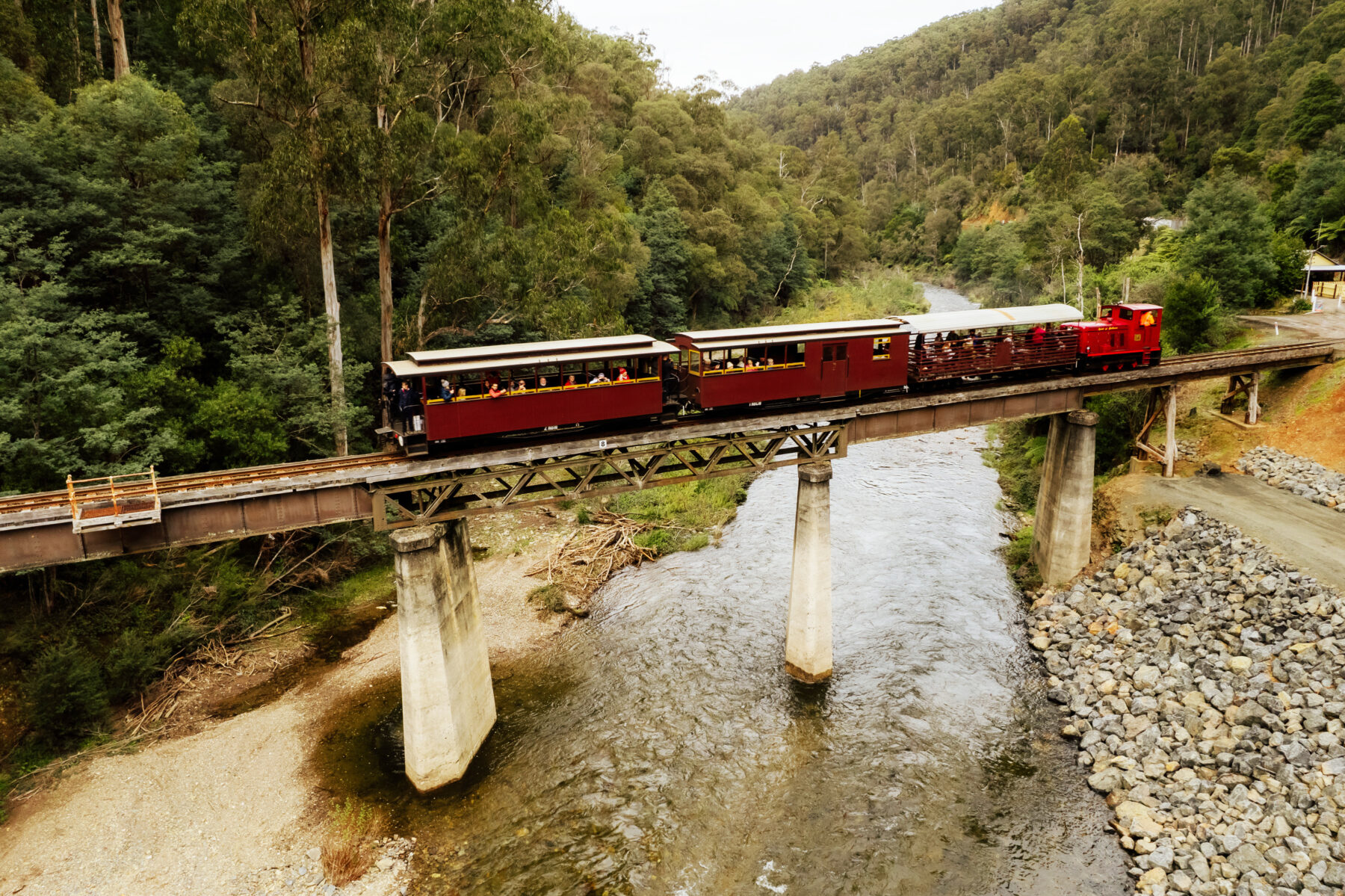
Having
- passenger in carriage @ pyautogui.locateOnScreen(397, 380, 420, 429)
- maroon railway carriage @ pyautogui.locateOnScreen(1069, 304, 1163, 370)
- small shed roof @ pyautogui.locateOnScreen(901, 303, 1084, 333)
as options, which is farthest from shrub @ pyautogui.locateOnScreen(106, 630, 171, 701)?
maroon railway carriage @ pyautogui.locateOnScreen(1069, 304, 1163, 370)

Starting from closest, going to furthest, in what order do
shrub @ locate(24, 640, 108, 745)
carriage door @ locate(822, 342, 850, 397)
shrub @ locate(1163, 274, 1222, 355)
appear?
1. shrub @ locate(24, 640, 108, 745)
2. carriage door @ locate(822, 342, 850, 397)
3. shrub @ locate(1163, 274, 1222, 355)

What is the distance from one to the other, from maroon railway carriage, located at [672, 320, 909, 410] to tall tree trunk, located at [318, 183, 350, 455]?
588 inches

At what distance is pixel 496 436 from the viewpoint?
20047 mm

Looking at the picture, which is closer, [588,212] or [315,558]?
[315,558]

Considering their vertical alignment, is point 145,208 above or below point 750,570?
above

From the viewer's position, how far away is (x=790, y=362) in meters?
22.7

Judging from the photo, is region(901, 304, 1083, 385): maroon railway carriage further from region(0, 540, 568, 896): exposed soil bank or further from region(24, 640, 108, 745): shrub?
region(24, 640, 108, 745): shrub

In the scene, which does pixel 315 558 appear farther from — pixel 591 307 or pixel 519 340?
pixel 591 307

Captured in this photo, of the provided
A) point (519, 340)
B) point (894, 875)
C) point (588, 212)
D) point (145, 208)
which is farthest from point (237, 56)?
point (894, 875)

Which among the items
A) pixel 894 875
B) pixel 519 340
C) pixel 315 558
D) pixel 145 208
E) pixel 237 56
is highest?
pixel 237 56

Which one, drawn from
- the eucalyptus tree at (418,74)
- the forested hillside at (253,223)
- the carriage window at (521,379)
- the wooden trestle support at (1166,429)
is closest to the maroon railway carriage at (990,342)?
the wooden trestle support at (1166,429)

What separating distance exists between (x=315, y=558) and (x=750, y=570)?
60.9 feet

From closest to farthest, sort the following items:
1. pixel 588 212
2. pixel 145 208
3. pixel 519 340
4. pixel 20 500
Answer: pixel 20 500
pixel 145 208
pixel 519 340
pixel 588 212

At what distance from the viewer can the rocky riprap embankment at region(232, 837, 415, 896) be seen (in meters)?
15.9
